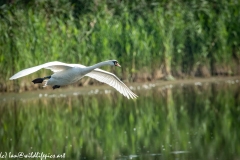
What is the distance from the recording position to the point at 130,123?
57.0ft

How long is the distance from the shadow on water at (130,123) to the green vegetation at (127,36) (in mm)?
901

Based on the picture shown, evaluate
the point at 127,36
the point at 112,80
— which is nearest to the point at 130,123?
the point at 112,80

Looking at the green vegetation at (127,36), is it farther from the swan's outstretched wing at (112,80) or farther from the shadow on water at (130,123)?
the swan's outstretched wing at (112,80)

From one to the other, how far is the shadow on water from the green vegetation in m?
0.90

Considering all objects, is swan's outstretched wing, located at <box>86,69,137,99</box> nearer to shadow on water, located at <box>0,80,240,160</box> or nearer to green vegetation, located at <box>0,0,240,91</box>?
shadow on water, located at <box>0,80,240,160</box>

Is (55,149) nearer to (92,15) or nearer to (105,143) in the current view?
(105,143)

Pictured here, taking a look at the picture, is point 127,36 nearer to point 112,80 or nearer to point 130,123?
point 130,123

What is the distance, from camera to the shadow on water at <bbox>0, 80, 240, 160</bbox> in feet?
46.6

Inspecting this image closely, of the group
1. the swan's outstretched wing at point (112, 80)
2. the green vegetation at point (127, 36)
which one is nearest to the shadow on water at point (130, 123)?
the green vegetation at point (127, 36)

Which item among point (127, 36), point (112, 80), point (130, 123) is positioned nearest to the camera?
point (112, 80)

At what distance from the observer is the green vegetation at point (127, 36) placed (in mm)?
21750

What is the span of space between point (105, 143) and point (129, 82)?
26.9 ft

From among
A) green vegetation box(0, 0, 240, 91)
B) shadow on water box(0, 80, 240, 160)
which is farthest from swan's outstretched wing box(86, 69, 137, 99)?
green vegetation box(0, 0, 240, 91)

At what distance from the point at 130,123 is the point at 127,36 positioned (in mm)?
6133
